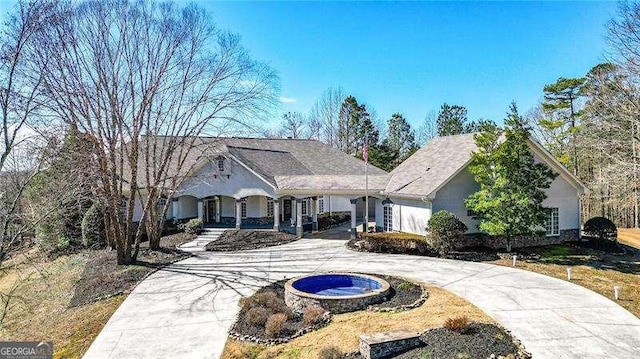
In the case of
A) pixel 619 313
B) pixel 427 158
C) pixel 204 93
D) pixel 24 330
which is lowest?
pixel 24 330

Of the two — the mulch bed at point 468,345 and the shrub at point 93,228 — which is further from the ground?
Answer: the shrub at point 93,228

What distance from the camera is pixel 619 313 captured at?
12.9 metres

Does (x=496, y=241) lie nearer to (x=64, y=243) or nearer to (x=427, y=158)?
(x=427, y=158)

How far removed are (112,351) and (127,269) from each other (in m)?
9.29

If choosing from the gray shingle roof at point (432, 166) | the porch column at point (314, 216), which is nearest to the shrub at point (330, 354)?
the gray shingle roof at point (432, 166)

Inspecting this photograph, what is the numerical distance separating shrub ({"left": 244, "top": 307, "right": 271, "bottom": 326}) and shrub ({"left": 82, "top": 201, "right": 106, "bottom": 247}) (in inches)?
673

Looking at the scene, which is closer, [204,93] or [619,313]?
[619,313]

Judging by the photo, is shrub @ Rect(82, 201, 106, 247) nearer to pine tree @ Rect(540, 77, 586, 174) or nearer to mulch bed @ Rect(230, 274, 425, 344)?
mulch bed @ Rect(230, 274, 425, 344)

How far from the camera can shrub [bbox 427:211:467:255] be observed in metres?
21.5

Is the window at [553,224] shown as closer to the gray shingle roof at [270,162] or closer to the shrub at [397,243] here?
the shrub at [397,243]

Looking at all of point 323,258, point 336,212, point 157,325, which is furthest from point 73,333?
point 336,212

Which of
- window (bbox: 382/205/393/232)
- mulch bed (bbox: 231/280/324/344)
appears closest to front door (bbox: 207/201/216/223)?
window (bbox: 382/205/393/232)

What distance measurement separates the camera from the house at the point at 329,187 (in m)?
24.2

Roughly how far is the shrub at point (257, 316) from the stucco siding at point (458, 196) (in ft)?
45.3
